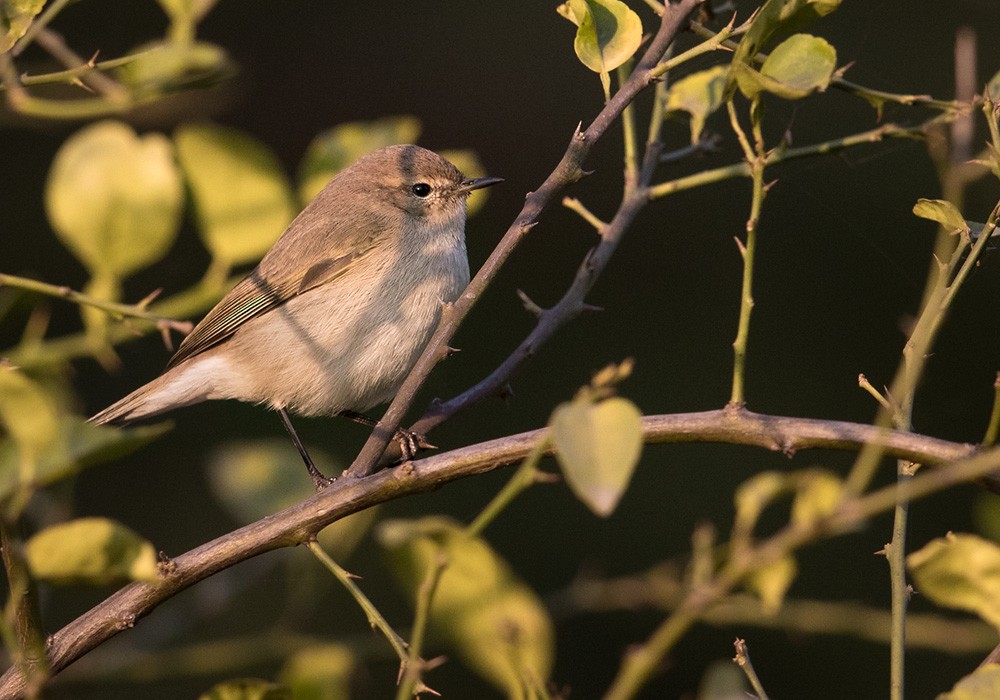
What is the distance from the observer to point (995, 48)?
5.39 meters

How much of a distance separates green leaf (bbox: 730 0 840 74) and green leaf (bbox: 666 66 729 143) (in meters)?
0.65

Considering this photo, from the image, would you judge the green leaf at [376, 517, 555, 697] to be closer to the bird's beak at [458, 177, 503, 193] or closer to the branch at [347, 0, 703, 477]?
the branch at [347, 0, 703, 477]

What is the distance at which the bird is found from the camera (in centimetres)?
284

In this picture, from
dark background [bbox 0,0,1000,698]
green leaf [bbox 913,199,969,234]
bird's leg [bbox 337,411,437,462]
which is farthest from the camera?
dark background [bbox 0,0,1000,698]

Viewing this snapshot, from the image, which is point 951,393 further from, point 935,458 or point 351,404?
point 935,458

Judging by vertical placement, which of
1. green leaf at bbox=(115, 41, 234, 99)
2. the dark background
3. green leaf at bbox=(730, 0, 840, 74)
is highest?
green leaf at bbox=(730, 0, 840, 74)

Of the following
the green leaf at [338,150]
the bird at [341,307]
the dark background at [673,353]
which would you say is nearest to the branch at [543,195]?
the green leaf at [338,150]

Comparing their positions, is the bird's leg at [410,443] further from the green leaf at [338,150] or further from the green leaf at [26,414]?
the green leaf at [26,414]

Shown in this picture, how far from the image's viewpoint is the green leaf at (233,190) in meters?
1.14

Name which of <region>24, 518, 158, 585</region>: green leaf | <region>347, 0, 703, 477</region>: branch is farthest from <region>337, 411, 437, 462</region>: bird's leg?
<region>24, 518, 158, 585</region>: green leaf

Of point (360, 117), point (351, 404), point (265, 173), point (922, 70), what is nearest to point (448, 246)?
point (351, 404)

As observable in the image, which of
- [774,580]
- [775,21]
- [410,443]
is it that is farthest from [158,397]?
[774,580]

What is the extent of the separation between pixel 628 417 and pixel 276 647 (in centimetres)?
99

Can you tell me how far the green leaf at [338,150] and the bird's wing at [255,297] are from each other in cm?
124
